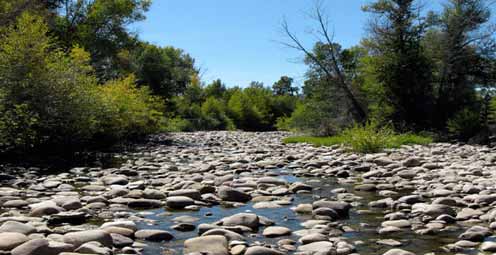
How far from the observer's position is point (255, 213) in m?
5.55

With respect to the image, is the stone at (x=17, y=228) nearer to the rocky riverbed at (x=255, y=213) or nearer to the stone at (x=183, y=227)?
the rocky riverbed at (x=255, y=213)

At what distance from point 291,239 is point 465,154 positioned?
29.1 ft

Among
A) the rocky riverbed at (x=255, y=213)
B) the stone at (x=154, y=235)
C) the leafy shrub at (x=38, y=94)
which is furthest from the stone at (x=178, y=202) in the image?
the leafy shrub at (x=38, y=94)

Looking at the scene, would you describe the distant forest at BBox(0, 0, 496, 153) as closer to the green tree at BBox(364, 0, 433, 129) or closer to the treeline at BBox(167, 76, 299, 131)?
the green tree at BBox(364, 0, 433, 129)

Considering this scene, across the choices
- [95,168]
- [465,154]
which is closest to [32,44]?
[95,168]

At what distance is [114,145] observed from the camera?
1706 cm

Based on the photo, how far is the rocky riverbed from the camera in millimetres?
4031

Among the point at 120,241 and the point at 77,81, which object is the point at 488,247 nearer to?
Answer: the point at 120,241

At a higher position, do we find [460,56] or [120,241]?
[460,56]

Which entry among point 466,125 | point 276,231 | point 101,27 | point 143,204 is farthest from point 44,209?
point 101,27

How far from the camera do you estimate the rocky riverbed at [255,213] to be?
4.03 m

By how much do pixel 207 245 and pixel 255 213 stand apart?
162 centimetres

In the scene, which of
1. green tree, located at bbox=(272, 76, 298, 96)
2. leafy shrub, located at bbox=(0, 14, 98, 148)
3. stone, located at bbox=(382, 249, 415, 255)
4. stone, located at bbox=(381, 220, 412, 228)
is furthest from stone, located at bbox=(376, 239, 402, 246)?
green tree, located at bbox=(272, 76, 298, 96)

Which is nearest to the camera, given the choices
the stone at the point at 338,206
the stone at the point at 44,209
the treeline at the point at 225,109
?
the stone at the point at 44,209
